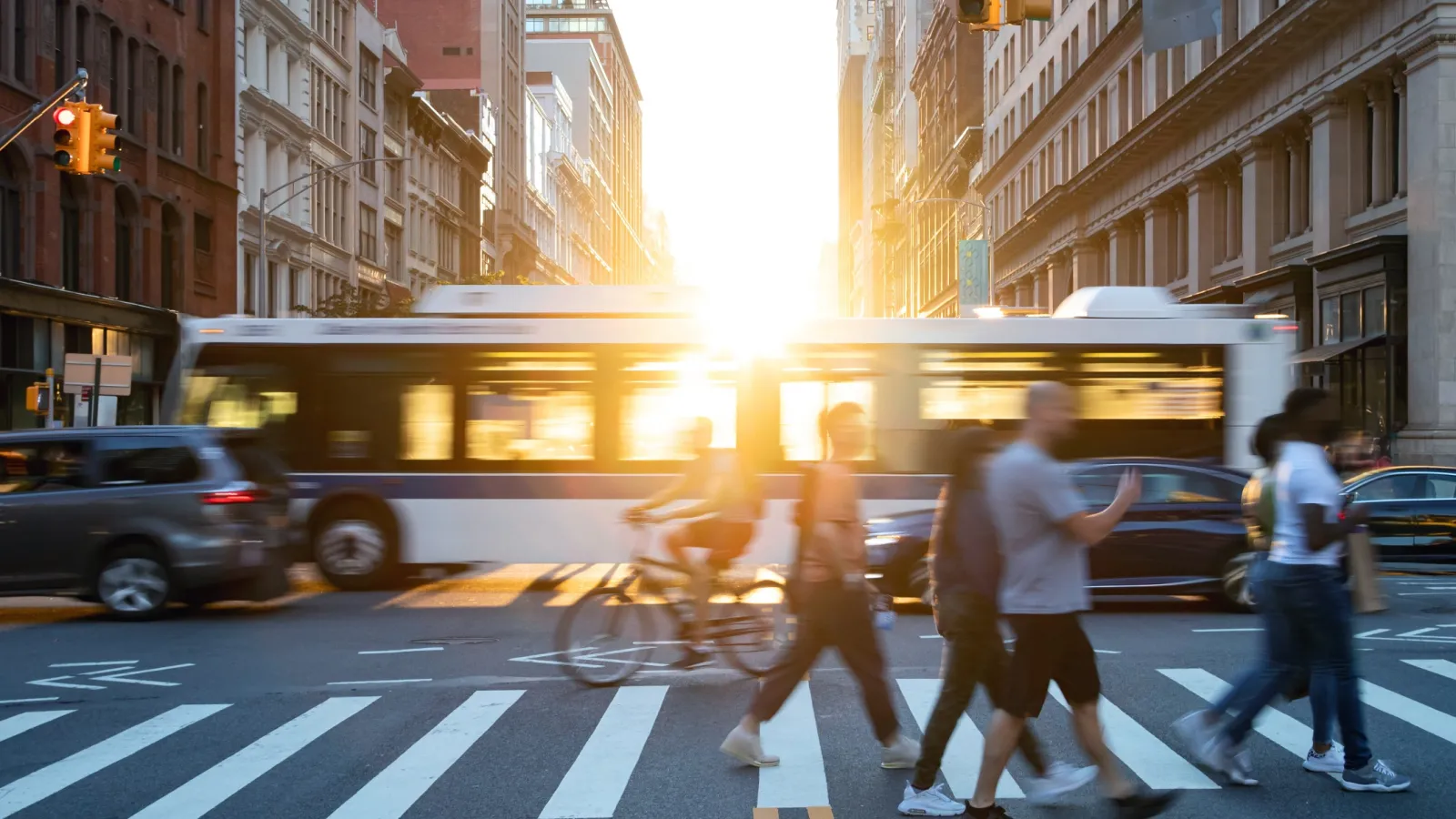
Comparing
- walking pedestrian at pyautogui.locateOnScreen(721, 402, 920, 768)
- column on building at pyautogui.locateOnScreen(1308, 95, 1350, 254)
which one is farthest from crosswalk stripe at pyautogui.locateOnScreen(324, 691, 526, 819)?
column on building at pyautogui.locateOnScreen(1308, 95, 1350, 254)

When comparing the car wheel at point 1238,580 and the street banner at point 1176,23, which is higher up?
the street banner at point 1176,23

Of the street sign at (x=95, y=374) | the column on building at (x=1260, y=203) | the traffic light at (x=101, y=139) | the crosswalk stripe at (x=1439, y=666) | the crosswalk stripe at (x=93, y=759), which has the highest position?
the column on building at (x=1260, y=203)

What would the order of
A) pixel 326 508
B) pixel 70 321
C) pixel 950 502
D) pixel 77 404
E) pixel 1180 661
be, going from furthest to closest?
1. pixel 70 321
2. pixel 77 404
3. pixel 326 508
4. pixel 1180 661
5. pixel 950 502

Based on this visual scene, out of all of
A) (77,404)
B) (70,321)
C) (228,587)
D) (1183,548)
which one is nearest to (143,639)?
(228,587)

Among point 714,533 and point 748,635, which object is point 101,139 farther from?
point 748,635

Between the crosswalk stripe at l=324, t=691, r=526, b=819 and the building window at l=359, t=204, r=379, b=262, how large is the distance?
49590mm

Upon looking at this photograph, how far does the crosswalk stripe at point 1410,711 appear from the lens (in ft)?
27.2

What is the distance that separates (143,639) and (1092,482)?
29.1 feet

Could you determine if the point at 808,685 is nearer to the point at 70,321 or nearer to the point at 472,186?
the point at 70,321

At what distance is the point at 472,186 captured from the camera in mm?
76125

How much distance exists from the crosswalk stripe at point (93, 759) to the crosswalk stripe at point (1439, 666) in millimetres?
8508

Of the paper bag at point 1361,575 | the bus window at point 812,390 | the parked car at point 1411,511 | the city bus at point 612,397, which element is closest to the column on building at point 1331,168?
the parked car at point 1411,511

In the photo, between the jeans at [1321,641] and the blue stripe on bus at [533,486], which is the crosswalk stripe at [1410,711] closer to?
the jeans at [1321,641]

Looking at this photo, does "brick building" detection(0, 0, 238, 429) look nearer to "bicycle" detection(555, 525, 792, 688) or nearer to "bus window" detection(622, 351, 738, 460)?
"bus window" detection(622, 351, 738, 460)
